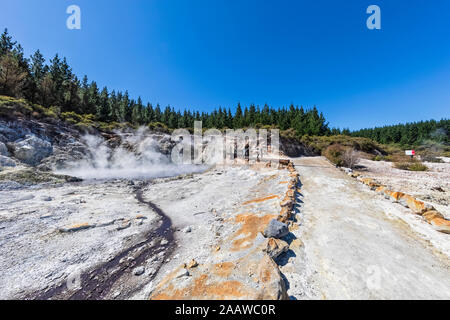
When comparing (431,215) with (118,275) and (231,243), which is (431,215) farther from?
(118,275)

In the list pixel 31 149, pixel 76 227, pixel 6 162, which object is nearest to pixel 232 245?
pixel 76 227

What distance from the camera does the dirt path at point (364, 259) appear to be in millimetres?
2229

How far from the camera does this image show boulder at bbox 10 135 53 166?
43.8ft

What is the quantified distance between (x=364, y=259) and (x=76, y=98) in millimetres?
48414

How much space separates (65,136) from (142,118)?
26.5m

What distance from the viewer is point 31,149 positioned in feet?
46.3

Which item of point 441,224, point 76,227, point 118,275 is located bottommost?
point 118,275

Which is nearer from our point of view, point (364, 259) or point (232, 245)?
point (364, 259)

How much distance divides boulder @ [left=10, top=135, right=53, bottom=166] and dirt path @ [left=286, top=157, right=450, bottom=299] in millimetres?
22359

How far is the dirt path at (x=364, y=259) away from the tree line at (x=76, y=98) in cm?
3199

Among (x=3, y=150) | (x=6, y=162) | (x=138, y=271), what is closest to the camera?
(x=138, y=271)

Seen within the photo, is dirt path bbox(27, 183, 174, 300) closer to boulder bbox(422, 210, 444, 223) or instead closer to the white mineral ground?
the white mineral ground

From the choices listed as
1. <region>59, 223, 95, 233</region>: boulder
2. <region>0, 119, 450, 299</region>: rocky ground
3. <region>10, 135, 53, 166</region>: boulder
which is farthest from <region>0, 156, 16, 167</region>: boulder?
<region>59, 223, 95, 233</region>: boulder
